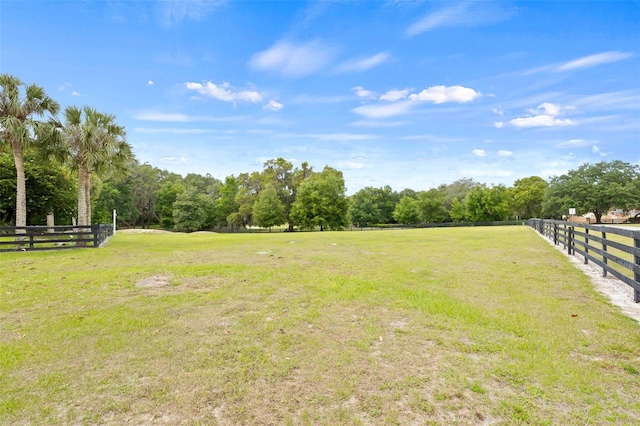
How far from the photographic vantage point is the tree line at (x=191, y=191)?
16.1 m

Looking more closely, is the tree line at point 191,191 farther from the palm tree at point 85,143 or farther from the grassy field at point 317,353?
the grassy field at point 317,353

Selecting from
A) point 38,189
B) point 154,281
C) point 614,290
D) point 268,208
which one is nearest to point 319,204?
point 268,208

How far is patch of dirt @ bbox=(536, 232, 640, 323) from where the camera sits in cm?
509

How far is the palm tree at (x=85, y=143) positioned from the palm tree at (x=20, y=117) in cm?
104

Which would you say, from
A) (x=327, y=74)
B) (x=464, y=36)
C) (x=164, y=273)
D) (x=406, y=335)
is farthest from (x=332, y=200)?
(x=406, y=335)

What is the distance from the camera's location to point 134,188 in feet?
187

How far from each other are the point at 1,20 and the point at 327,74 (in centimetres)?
1848

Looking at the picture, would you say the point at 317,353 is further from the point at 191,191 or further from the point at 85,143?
the point at 191,191

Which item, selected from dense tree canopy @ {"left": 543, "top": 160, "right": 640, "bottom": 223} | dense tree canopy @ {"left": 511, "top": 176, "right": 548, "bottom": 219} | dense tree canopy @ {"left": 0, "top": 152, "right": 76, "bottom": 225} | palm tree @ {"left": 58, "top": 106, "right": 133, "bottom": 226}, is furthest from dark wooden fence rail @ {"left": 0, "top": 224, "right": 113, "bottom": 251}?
dense tree canopy @ {"left": 511, "top": 176, "right": 548, "bottom": 219}

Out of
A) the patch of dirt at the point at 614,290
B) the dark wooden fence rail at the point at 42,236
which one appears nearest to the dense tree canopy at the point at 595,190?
the patch of dirt at the point at 614,290

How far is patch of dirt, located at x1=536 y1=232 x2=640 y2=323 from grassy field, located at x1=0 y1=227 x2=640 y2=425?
0.24 metres

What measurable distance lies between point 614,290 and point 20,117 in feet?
76.8

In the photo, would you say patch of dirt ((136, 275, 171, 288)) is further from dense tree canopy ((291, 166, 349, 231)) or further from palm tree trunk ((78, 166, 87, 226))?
dense tree canopy ((291, 166, 349, 231))

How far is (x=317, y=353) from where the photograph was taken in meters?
3.54
